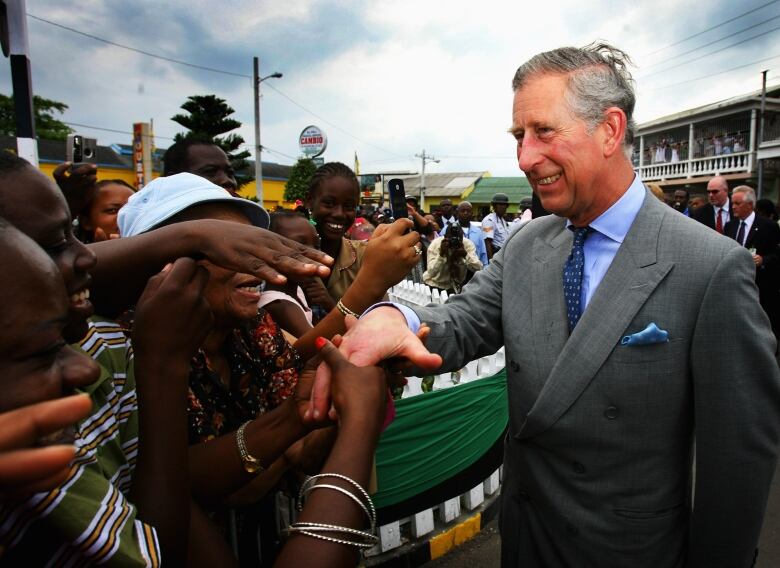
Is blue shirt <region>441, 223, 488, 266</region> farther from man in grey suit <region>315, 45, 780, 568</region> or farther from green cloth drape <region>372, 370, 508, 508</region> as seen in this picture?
man in grey suit <region>315, 45, 780, 568</region>

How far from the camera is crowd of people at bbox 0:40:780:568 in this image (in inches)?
40.2

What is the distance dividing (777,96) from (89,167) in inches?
1328

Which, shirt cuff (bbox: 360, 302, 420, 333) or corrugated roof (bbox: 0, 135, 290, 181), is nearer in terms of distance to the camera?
shirt cuff (bbox: 360, 302, 420, 333)

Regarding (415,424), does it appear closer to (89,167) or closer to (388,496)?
(388,496)

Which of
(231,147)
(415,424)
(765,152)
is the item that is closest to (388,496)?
(415,424)

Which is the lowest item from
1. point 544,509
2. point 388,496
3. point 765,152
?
point 388,496

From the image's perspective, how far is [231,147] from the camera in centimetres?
2277

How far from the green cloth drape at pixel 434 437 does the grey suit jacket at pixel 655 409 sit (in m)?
Result: 1.37

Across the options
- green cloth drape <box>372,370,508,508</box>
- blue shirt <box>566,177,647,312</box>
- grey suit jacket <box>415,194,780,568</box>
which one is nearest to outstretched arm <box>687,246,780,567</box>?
grey suit jacket <box>415,194,780,568</box>

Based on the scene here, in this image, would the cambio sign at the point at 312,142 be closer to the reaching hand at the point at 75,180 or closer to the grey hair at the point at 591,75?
the reaching hand at the point at 75,180

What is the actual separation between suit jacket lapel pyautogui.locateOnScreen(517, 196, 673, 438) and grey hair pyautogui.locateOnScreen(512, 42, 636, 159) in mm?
389

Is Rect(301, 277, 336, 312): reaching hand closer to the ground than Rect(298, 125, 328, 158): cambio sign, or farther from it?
closer to the ground

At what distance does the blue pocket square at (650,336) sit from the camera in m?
1.51

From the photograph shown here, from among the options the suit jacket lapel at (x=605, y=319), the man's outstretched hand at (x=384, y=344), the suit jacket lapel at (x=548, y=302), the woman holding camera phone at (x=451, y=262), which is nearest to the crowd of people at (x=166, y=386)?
the man's outstretched hand at (x=384, y=344)
